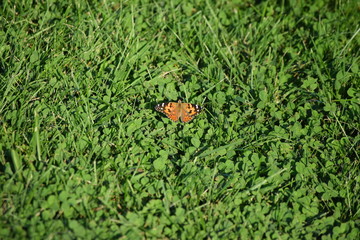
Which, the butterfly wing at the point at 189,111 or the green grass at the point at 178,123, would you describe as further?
the butterfly wing at the point at 189,111

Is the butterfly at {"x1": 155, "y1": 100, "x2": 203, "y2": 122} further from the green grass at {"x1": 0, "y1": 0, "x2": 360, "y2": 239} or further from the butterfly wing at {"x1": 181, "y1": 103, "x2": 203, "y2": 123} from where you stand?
the green grass at {"x1": 0, "y1": 0, "x2": 360, "y2": 239}

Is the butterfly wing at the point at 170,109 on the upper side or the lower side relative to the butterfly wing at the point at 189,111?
upper

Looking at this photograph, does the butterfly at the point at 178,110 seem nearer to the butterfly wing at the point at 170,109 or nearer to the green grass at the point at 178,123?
the butterfly wing at the point at 170,109

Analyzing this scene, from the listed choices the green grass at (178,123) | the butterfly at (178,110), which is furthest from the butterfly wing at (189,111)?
the green grass at (178,123)

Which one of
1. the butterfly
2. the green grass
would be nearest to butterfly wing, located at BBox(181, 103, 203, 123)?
the butterfly

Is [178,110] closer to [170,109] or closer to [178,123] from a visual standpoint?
[170,109]

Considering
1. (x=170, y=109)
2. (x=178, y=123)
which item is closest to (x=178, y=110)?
(x=170, y=109)

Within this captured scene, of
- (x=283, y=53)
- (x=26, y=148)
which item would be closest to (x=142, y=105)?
(x=26, y=148)
